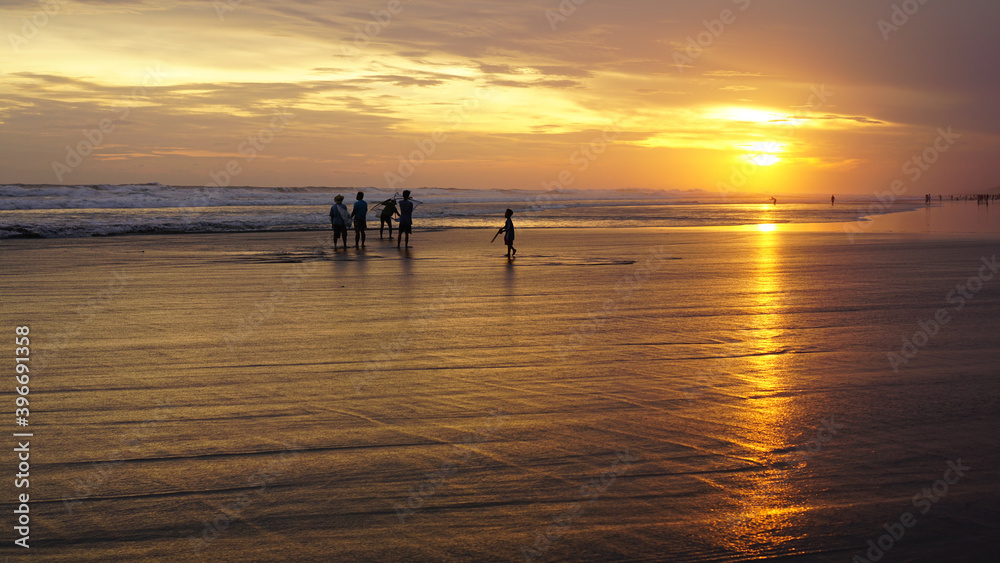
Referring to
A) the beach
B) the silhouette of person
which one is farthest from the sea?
the beach

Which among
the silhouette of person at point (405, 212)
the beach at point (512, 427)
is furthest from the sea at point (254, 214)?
the beach at point (512, 427)

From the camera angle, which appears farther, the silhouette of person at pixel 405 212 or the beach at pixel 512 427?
the silhouette of person at pixel 405 212

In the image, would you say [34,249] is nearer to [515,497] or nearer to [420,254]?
[420,254]

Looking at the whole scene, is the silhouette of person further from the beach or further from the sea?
the beach

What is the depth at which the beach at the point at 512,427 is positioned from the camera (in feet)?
13.0

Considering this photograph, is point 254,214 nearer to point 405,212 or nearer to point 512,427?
point 405,212

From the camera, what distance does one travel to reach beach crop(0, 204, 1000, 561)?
395 cm

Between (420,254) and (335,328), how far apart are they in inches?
516

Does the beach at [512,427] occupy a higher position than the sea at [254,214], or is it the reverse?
the sea at [254,214]

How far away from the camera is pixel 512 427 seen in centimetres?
565

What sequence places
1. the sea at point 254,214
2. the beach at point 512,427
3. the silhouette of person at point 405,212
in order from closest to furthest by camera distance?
the beach at point 512,427, the silhouette of person at point 405,212, the sea at point 254,214

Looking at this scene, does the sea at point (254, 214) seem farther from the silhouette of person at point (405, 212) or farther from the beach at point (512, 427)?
the beach at point (512, 427)

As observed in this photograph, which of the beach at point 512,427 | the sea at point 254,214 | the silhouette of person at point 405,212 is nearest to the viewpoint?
the beach at point 512,427

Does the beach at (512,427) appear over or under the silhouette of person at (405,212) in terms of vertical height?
under
